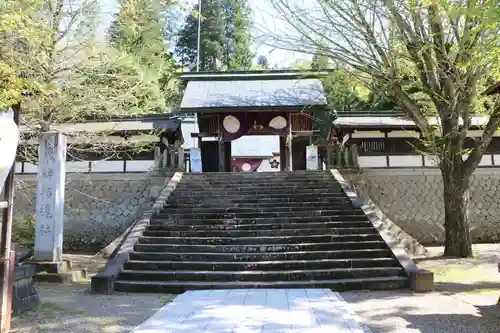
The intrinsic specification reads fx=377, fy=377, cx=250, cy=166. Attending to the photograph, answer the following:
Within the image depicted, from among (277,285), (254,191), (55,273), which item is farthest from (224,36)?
(277,285)

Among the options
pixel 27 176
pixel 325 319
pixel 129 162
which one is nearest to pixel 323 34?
pixel 325 319

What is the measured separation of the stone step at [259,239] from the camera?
8.80 metres

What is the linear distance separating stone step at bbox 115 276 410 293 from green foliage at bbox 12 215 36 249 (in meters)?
6.00

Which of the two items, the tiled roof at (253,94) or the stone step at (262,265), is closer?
the stone step at (262,265)

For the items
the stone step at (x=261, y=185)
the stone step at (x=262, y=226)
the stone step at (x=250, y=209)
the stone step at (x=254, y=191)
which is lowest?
the stone step at (x=262, y=226)

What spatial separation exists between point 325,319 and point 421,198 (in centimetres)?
1118

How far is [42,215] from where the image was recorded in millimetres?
8445

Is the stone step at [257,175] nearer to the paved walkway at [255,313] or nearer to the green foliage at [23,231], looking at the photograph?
the green foliage at [23,231]

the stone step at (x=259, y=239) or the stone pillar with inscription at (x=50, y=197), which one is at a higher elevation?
the stone pillar with inscription at (x=50, y=197)

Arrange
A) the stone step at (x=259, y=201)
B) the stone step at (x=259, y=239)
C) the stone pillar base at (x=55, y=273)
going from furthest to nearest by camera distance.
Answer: the stone step at (x=259, y=201) → the stone step at (x=259, y=239) → the stone pillar base at (x=55, y=273)

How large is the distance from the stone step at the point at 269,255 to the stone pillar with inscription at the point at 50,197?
178 cm

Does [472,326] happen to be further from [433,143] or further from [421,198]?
[421,198]

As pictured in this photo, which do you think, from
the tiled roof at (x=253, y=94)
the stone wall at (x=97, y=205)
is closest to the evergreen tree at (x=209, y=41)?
the tiled roof at (x=253, y=94)

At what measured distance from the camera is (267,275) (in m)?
7.53
